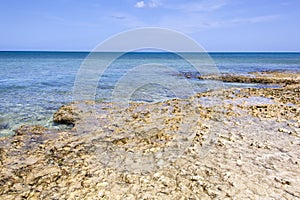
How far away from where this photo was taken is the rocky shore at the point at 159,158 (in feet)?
15.8

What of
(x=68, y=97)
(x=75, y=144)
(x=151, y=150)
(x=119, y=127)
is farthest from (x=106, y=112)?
(x=68, y=97)

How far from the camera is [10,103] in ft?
48.0

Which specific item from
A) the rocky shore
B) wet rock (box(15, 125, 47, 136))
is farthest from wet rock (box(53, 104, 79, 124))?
wet rock (box(15, 125, 47, 136))

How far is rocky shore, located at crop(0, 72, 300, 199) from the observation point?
15.8ft

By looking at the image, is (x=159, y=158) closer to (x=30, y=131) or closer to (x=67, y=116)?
(x=30, y=131)

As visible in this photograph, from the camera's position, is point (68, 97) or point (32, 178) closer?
point (32, 178)

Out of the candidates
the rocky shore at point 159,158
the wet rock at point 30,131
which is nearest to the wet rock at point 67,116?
the rocky shore at point 159,158

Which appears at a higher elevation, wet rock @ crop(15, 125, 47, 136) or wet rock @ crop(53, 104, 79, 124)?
wet rock @ crop(53, 104, 79, 124)

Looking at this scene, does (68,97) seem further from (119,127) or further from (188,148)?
(188,148)

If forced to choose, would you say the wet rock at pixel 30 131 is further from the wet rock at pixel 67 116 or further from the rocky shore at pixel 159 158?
the wet rock at pixel 67 116

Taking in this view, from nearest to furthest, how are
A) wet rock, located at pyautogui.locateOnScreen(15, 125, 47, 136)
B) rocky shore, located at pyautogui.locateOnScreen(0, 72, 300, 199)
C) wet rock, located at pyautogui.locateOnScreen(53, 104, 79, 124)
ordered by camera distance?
rocky shore, located at pyautogui.locateOnScreen(0, 72, 300, 199) < wet rock, located at pyautogui.locateOnScreen(15, 125, 47, 136) < wet rock, located at pyautogui.locateOnScreen(53, 104, 79, 124)

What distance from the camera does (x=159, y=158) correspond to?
6285mm

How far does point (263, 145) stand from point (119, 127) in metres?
4.84

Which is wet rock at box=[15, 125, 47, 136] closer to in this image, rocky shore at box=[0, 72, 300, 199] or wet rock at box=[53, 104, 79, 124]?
rocky shore at box=[0, 72, 300, 199]
